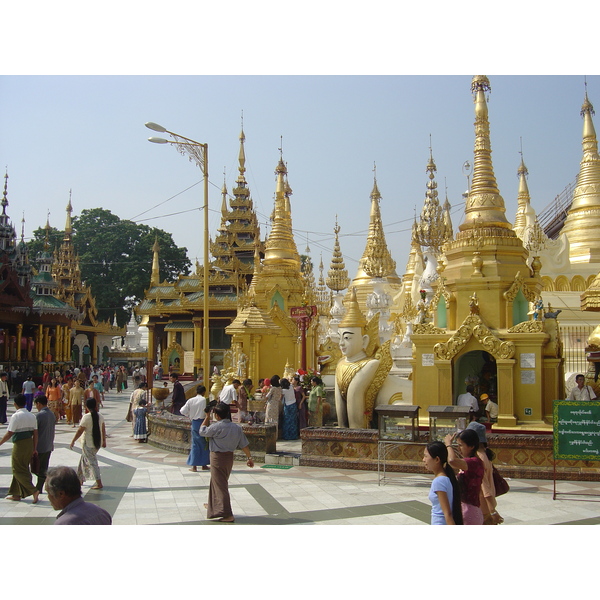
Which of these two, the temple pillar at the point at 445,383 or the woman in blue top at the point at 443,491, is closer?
the woman in blue top at the point at 443,491

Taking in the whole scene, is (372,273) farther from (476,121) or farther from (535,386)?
(535,386)

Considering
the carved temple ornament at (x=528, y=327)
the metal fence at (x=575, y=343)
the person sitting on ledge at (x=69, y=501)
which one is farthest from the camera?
the metal fence at (x=575, y=343)

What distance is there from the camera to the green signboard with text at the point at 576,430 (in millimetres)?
8805

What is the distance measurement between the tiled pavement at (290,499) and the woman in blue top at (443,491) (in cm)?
273

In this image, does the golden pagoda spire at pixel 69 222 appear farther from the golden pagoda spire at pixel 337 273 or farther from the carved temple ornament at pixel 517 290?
the carved temple ornament at pixel 517 290

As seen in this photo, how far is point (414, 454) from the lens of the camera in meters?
10.7

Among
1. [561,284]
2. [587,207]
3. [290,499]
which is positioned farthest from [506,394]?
[587,207]

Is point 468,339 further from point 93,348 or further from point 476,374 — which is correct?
point 93,348

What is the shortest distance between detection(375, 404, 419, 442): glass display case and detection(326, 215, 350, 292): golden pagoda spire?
31.9m

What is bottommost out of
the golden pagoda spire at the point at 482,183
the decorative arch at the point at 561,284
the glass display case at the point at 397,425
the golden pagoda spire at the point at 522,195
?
the glass display case at the point at 397,425

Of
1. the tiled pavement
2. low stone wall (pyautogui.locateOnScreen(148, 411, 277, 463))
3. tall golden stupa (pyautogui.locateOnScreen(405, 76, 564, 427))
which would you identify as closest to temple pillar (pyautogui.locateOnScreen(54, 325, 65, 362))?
low stone wall (pyautogui.locateOnScreen(148, 411, 277, 463))

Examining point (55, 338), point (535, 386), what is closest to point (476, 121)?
point (535, 386)

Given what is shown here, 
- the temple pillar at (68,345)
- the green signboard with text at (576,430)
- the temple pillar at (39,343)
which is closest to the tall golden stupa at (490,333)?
the green signboard with text at (576,430)

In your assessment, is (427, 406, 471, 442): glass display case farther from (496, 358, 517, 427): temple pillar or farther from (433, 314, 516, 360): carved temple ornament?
(433, 314, 516, 360): carved temple ornament
